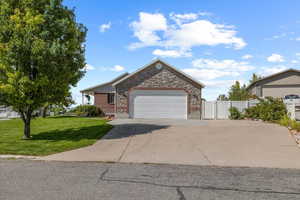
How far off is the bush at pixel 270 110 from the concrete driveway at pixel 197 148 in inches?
125

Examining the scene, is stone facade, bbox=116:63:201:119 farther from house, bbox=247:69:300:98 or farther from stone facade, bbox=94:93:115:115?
house, bbox=247:69:300:98

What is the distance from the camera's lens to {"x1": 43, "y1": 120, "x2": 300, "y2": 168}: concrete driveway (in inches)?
312

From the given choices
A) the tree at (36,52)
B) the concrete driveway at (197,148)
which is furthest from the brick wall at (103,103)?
the tree at (36,52)

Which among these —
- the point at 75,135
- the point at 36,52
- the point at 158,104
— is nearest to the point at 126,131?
the point at 75,135

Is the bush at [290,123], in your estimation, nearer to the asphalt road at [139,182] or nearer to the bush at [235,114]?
the bush at [235,114]

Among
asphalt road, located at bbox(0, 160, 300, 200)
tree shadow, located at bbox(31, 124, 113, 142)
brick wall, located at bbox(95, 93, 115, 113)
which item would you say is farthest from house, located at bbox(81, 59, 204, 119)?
asphalt road, located at bbox(0, 160, 300, 200)

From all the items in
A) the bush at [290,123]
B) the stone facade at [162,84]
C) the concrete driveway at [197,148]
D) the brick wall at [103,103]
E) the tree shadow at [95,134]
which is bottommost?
the concrete driveway at [197,148]

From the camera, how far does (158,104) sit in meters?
20.1

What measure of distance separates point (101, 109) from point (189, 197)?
24235 millimetres

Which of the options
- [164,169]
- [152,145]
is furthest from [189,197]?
[152,145]

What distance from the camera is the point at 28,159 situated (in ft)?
25.9

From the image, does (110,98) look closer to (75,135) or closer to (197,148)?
(75,135)

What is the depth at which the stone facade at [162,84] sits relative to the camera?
20.2 m

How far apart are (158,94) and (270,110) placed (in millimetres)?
8696
